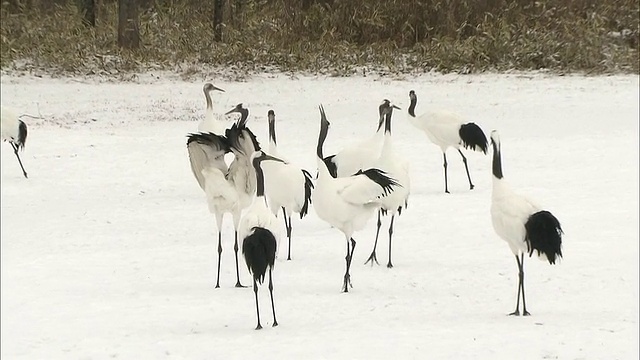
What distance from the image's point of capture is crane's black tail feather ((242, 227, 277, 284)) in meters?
5.91

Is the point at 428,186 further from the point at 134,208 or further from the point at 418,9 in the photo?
the point at 418,9

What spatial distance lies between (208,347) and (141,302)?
48.3 inches

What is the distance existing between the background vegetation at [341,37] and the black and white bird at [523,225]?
14811 millimetres

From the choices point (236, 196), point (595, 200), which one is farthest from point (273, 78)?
point (236, 196)

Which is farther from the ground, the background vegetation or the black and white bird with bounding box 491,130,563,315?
the background vegetation

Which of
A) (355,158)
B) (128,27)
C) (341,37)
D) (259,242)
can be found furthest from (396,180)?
(341,37)

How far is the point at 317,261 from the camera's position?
8.05 meters

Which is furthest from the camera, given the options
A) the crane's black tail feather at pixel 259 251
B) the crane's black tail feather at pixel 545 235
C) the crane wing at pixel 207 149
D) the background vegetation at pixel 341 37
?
the background vegetation at pixel 341 37

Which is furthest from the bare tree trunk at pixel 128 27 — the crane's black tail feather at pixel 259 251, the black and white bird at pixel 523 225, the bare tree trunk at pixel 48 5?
the crane's black tail feather at pixel 259 251

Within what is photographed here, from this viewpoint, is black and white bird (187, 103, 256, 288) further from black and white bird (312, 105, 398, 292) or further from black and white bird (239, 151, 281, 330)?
black and white bird (239, 151, 281, 330)

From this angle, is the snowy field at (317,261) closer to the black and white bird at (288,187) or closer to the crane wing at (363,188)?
the black and white bird at (288,187)

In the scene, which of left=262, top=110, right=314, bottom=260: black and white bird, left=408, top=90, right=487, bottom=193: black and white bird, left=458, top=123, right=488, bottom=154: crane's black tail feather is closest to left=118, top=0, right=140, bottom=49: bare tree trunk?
left=408, top=90, right=487, bottom=193: black and white bird

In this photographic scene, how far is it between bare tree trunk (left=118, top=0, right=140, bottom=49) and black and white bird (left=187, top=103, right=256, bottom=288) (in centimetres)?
1569

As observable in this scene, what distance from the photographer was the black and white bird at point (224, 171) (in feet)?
24.8
